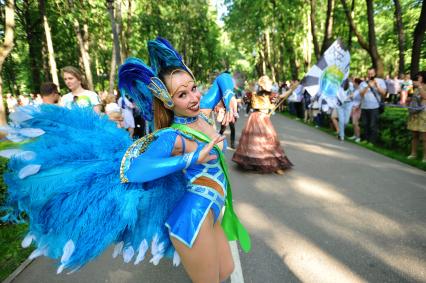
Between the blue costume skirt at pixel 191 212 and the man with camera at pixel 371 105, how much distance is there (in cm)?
823

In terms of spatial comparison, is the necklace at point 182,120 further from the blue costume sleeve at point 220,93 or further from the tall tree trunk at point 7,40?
the tall tree trunk at point 7,40

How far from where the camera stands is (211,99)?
2.61m

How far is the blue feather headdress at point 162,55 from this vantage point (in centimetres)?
194

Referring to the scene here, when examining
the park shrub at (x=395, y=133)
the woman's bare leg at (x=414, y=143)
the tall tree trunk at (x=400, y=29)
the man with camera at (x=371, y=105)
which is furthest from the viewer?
the tall tree trunk at (x=400, y=29)

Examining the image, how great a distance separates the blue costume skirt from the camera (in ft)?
5.92

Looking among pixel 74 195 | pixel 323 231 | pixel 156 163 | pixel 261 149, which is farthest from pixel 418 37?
pixel 74 195

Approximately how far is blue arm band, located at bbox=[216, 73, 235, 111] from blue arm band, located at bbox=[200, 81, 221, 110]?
4cm

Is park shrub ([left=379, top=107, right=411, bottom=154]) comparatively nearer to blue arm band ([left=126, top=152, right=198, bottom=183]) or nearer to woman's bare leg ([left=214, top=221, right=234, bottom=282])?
woman's bare leg ([left=214, top=221, right=234, bottom=282])

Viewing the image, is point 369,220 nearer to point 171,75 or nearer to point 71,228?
point 171,75

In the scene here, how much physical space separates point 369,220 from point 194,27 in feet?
89.9

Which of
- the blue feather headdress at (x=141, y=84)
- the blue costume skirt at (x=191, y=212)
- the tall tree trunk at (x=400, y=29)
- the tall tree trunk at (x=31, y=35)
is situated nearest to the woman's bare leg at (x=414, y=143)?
the blue costume skirt at (x=191, y=212)

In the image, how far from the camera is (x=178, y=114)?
78.0 inches

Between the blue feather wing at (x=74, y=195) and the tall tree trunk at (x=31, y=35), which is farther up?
the tall tree trunk at (x=31, y=35)

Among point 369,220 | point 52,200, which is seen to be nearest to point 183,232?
point 52,200
